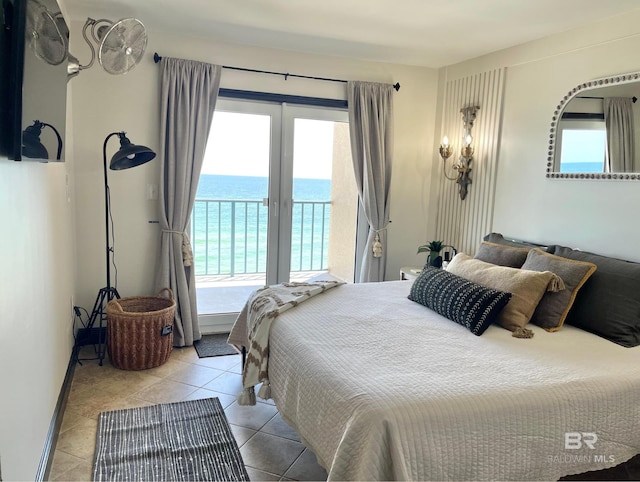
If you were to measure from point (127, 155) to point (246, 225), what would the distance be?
4.75ft

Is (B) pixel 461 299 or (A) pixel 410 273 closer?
(B) pixel 461 299

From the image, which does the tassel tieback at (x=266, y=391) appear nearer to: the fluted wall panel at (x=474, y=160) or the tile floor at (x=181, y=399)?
the tile floor at (x=181, y=399)

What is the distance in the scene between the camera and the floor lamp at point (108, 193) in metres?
2.99

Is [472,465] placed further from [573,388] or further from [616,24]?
[616,24]

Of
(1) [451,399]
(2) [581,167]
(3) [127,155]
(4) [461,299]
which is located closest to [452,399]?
(1) [451,399]

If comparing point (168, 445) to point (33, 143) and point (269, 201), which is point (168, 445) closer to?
point (33, 143)

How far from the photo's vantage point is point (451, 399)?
1.66 m

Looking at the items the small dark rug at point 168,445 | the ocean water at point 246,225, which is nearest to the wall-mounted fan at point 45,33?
the small dark rug at point 168,445

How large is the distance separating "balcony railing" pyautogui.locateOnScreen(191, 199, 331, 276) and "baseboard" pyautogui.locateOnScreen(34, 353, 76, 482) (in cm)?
149

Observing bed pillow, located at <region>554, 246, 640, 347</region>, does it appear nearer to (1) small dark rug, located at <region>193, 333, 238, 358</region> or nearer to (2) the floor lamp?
(1) small dark rug, located at <region>193, 333, 238, 358</region>

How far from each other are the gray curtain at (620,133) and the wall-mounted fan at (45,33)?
9.83 ft

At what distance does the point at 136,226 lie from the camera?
12.0 ft

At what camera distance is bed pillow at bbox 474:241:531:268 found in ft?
9.68

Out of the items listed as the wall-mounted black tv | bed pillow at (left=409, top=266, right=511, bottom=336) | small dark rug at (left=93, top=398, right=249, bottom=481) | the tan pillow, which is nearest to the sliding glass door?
small dark rug at (left=93, top=398, right=249, bottom=481)
